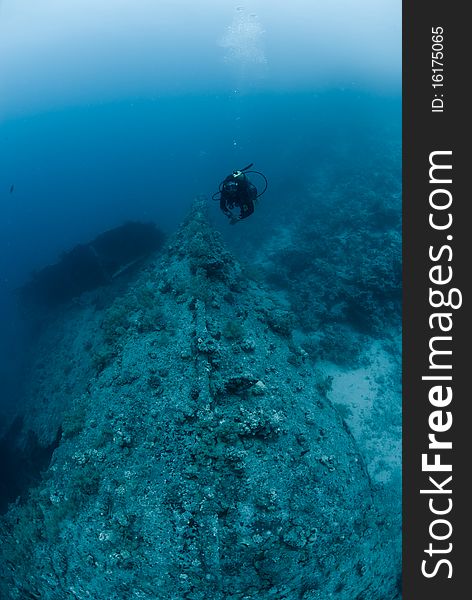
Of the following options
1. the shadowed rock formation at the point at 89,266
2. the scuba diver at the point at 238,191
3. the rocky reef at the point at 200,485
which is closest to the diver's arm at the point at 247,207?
the scuba diver at the point at 238,191

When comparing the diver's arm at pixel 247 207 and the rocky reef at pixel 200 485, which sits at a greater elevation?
the diver's arm at pixel 247 207

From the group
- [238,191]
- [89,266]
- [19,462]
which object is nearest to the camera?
[238,191]

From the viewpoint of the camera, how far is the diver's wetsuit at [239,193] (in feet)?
28.3

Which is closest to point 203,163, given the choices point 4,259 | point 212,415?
point 4,259

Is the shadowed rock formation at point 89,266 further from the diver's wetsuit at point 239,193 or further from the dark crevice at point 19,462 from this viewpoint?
the diver's wetsuit at point 239,193

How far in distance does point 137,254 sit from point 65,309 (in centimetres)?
440

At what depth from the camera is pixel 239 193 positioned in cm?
879

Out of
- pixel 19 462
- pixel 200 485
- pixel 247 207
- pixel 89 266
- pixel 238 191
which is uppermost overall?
pixel 89 266

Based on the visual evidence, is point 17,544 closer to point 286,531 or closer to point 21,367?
point 286,531

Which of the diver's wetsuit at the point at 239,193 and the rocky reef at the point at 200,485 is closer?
the rocky reef at the point at 200,485

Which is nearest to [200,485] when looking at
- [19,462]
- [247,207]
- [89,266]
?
[247,207]

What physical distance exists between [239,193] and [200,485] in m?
6.86

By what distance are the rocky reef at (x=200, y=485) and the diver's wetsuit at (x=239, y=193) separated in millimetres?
2530

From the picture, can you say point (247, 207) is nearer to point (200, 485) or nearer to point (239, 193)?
point (239, 193)
